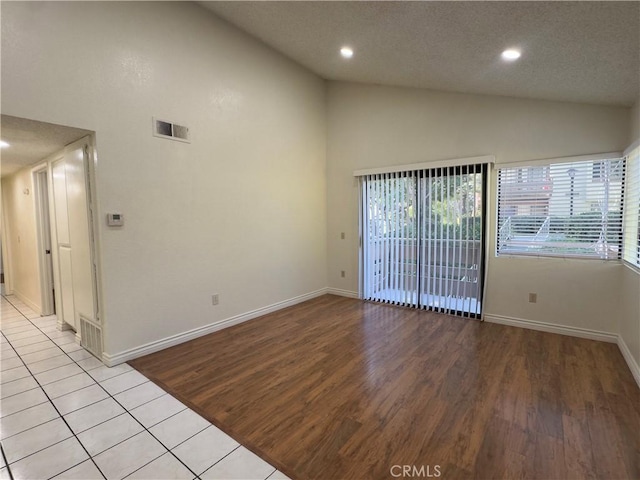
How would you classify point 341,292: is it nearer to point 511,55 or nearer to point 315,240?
point 315,240

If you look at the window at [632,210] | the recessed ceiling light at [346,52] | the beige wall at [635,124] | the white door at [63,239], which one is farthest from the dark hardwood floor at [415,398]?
the recessed ceiling light at [346,52]

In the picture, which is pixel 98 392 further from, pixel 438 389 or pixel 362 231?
pixel 362 231

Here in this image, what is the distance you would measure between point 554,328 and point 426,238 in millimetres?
1803

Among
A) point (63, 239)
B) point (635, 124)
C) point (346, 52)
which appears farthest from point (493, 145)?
point (63, 239)

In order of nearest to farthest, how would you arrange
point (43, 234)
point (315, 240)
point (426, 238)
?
point (43, 234), point (426, 238), point (315, 240)

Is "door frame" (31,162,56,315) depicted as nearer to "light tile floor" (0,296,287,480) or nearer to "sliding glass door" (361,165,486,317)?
"light tile floor" (0,296,287,480)

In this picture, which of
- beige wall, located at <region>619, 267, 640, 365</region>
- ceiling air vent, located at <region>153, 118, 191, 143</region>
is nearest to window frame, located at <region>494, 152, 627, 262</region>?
beige wall, located at <region>619, 267, 640, 365</region>

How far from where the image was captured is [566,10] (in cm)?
177

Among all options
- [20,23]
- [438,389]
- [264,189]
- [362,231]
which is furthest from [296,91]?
[438,389]

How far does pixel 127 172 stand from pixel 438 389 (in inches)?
133

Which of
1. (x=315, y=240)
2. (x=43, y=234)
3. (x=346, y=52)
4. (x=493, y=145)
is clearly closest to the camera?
(x=346, y=52)

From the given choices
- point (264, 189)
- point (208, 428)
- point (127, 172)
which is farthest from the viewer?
point (264, 189)

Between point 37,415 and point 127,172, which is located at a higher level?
point 127,172

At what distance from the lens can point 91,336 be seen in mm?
3047
